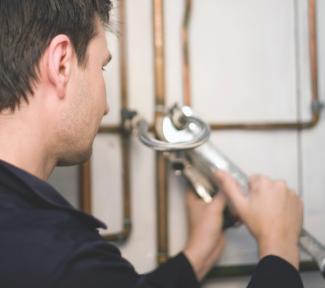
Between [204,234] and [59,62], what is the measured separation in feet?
1.49

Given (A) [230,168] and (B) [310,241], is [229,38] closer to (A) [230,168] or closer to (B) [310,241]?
(A) [230,168]

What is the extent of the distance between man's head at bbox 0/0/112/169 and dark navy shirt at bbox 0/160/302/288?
0.30ft

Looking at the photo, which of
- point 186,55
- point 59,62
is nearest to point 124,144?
point 186,55

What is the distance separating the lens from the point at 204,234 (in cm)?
90

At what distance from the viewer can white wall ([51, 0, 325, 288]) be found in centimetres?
93

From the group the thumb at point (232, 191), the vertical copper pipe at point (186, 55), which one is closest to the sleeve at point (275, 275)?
the thumb at point (232, 191)

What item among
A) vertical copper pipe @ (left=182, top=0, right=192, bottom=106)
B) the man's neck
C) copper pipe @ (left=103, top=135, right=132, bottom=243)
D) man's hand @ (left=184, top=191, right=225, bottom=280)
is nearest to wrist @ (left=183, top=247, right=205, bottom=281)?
man's hand @ (left=184, top=191, right=225, bottom=280)

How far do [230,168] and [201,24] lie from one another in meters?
0.30

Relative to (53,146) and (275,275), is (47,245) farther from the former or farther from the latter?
(275,275)

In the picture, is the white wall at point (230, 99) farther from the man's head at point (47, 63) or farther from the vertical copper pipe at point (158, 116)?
the man's head at point (47, 63)

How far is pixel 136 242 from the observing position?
37.1 inches

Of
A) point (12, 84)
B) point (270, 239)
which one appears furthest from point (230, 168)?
point (12, 84)

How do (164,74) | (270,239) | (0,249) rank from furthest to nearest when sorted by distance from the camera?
(164,74)
(270,239)
(0,249)

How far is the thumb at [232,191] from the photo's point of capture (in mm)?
817
